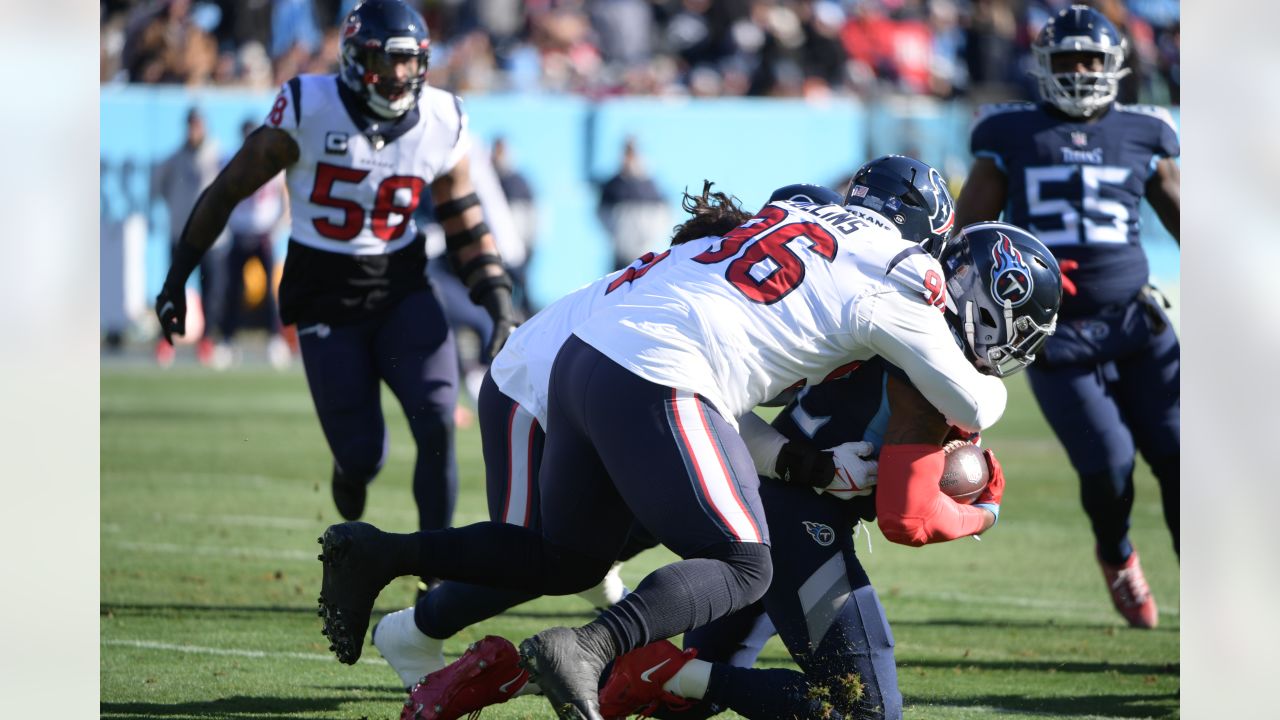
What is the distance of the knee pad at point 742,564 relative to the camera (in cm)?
Result: 315

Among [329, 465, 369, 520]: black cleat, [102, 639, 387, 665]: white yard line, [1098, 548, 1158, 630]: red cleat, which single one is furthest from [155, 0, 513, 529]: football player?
[1098, 548, 1158, 630]: red cleat

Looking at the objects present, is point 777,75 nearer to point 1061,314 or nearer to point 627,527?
point 1061,314

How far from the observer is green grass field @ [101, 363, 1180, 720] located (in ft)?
14.0

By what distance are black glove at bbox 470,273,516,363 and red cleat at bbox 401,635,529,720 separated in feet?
6.29

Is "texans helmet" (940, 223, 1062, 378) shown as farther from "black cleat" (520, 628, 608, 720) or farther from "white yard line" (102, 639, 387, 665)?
"white yard line" (102, 639, 387, 665)

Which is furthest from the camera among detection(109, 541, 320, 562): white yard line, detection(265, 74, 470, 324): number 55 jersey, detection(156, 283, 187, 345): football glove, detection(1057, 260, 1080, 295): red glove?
detection(109, 541, 320, 562): white yard line

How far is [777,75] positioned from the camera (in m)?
17.8

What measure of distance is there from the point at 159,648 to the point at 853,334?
99.6 inches

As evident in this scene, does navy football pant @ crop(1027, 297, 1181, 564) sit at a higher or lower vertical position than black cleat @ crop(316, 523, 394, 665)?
lower

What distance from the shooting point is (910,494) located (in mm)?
3287

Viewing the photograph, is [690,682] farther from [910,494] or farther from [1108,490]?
[1108,490]

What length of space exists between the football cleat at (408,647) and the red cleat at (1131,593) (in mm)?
2696

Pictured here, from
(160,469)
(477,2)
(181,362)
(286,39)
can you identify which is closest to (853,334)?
(160,469)

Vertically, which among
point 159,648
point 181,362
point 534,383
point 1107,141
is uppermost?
point 1107,141
